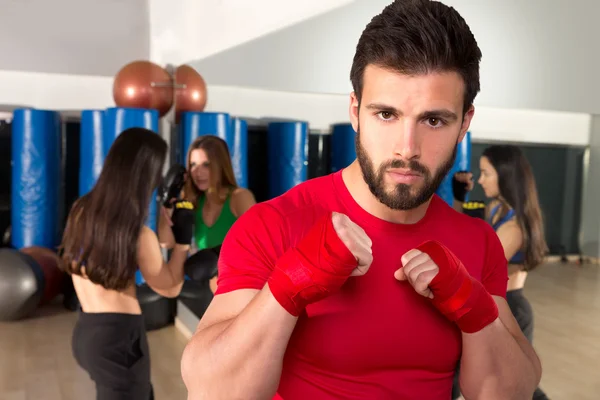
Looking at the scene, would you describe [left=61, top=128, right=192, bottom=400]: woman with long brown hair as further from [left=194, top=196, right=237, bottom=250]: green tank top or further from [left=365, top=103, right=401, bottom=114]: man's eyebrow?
[left=365, top=103, right=401, bottom=114]: man's eyebrow

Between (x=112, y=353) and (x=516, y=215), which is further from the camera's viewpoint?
(x=516, y=215)

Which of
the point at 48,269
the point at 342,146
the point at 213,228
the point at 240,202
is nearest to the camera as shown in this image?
the point at 342,146

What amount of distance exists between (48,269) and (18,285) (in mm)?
371

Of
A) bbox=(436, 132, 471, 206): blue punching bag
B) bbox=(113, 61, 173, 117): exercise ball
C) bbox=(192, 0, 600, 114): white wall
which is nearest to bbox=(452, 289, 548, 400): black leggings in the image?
bbox=(436, 132, 471, 206): blue punching bag

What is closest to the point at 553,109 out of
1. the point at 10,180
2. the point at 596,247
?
the point at 596,247

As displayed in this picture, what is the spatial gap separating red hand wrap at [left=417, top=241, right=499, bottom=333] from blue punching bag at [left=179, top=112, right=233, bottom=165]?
2766 millimetres

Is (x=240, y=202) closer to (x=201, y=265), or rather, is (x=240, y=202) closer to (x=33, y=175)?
(x=201, y=265)

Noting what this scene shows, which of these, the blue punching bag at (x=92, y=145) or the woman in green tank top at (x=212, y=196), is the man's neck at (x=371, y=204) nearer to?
the woman in green tank top at (x=212, y=196)

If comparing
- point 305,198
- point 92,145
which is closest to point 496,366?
point 305,198

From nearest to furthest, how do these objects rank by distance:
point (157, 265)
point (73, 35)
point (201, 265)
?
point (157, 265), point (201, 265), point (73, 35)

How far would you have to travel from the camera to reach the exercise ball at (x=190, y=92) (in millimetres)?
3996

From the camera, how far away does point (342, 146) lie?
308cm

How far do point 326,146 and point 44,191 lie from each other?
107 inches

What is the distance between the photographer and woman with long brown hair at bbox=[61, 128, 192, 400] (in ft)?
7.09
